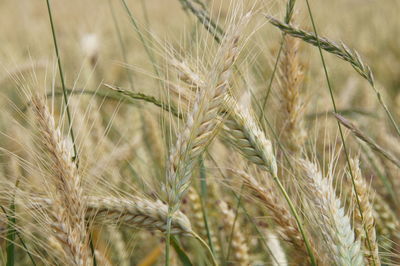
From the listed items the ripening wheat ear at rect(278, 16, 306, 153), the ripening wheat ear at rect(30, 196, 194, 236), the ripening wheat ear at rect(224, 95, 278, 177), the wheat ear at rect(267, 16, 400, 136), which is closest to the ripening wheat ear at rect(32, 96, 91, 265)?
the ripening wheat ear at rect(30, 196, 194, 236)

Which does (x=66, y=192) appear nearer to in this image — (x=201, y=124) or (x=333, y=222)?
(x=201, y=124)

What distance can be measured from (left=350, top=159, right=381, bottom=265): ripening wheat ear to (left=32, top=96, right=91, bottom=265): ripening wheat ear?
41 centimetres

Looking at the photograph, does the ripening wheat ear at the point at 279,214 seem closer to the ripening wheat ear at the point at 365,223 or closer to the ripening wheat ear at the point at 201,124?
the ripening wheat ear at the point at 365,223

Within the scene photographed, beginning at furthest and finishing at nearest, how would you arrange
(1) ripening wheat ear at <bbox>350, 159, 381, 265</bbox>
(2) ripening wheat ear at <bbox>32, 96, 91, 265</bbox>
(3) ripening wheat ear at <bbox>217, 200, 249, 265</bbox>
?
(3) ripening wheat ear at <bbox>217, 200, 249, 265</bbox>
(1) ripening wheat ear at <bbox>350, 159, 381, 265</bbox>
(2) ripening wheat ear at <bbox>32, 96, 91, 265</bbox>

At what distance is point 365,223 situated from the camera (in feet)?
2.92

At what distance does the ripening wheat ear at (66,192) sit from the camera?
754mm

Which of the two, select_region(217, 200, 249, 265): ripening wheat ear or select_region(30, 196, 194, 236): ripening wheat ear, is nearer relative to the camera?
select_region(30, 196, 194, 236): ripening wheat ear

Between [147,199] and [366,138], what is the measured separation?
337 millimetres

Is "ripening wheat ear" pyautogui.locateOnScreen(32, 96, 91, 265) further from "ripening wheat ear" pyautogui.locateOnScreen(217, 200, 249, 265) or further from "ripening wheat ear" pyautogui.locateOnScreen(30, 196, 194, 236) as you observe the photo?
"ripening wheat ear" pyautogui.locateOnScreen(217, 200, 249, 265)

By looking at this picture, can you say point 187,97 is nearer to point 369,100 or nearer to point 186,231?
point 186,231

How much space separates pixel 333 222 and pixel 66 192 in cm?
37

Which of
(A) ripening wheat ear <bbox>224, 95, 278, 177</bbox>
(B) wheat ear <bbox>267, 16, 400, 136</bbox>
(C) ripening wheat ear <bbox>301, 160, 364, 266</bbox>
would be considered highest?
(B) wheat ear <bbox>267, 16, 400, 136</bbox>

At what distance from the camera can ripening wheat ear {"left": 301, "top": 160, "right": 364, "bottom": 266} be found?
0.79m

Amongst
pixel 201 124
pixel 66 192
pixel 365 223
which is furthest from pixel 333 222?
pixel 66 192
